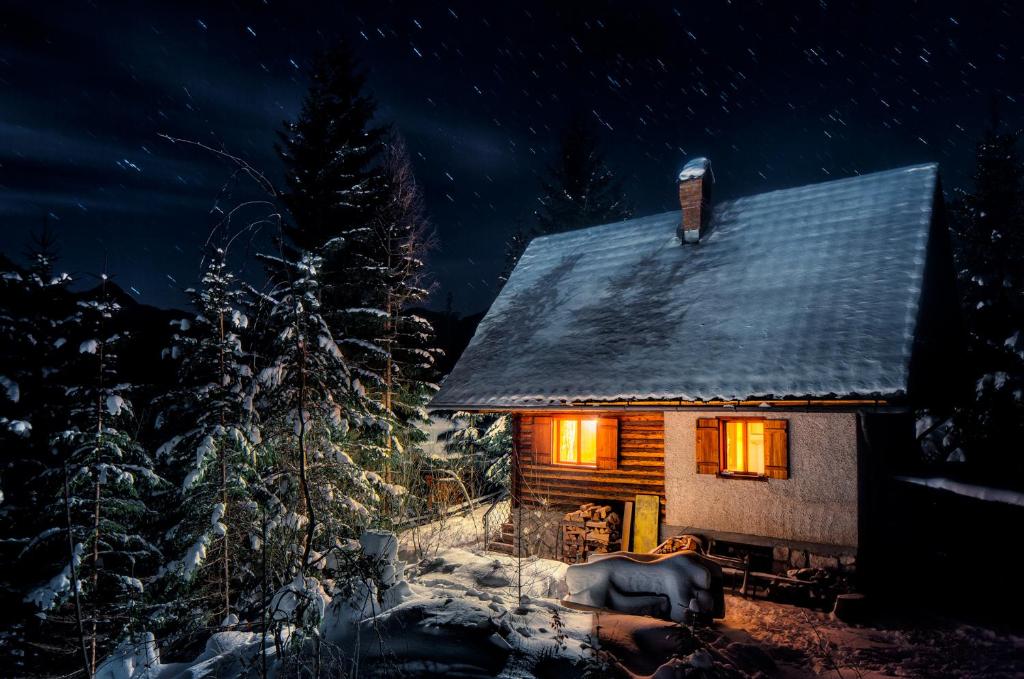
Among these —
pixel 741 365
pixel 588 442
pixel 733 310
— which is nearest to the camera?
pixel 741 365

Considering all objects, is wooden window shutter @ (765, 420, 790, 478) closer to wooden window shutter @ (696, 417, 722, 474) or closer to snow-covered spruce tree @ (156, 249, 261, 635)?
wooden window shutter @ (696, 417, 722, 474)

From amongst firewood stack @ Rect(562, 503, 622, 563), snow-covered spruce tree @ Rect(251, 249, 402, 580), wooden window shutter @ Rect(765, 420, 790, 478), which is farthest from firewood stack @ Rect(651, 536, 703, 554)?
snow-covered spruce tree @ Rect(251, 249, 402, 580)

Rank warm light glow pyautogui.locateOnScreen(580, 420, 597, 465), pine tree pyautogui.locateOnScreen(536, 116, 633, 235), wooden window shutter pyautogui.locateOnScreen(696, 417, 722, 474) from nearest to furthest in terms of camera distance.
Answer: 1. wooden window shutter pyautogui.locateOnScreen(696, 417, 722, 474)
2. warm light glow pyautogui.locateOnScreen(580, 420, 597, 465)
3. pine tree pyautogui.locateOnScreen(536, 116, 633, 235)

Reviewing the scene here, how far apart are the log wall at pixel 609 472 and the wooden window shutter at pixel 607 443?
0.13 metres

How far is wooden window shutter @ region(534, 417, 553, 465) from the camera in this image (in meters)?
12.4

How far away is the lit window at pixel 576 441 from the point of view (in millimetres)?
12424

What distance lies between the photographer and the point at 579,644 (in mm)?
6363

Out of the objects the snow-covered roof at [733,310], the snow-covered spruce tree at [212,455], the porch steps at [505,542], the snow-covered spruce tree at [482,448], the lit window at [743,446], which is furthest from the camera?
the snow-covered spruce tree at [482,448]

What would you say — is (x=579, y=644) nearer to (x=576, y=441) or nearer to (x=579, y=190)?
(x=576, y=441)

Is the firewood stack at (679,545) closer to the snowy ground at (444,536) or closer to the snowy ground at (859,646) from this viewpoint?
the snowy ground at (859,646)

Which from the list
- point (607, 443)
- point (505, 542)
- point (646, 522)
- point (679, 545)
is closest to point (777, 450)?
point (679, 545)

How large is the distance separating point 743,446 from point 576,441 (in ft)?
12.3

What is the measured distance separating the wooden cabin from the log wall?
35mm

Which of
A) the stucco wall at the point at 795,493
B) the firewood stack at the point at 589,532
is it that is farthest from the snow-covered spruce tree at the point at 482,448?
the stucco wall at the point at 795,493
